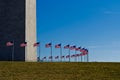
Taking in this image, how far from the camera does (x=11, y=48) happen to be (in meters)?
74.1

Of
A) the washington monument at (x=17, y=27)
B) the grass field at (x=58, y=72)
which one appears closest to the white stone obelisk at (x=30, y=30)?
the washington monument at (x=17, y=27)

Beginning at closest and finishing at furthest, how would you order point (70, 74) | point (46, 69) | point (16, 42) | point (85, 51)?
point (70, 74), point (46, 69), point (16, 42), point (85, 51)

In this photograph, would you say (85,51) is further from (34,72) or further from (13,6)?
(34,72)

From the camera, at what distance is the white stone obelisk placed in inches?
2918

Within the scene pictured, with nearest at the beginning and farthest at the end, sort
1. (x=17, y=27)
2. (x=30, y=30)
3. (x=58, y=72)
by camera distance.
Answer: (x=58, y=72) < (x=17, y=27) < (x=30, y=30)

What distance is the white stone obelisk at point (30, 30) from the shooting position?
74.1 m

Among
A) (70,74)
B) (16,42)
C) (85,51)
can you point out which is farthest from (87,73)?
(85,51)

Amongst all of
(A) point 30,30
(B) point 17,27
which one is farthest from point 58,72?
(A) point 30,30

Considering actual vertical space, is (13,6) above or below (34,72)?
above

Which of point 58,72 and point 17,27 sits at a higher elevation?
point 17,27

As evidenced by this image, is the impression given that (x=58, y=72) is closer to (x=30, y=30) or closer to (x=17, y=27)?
(x=17, y=27)

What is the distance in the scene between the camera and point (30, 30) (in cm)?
7538

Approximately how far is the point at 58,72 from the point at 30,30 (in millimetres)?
34869

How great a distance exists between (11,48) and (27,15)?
23.1 ft
